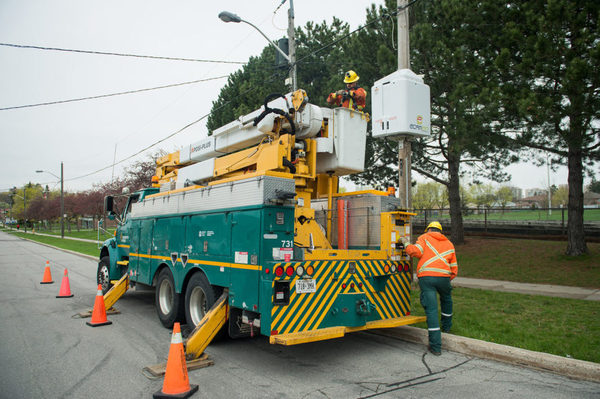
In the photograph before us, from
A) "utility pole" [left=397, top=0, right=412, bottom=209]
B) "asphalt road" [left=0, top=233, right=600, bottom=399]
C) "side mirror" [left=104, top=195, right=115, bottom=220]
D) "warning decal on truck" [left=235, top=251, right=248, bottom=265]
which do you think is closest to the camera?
"asphalt road" [left=0, top=233, right=600, bottom=399]

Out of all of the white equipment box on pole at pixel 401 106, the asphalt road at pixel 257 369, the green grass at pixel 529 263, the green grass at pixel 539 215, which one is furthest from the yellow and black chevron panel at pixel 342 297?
the green grass at pixel 539 215

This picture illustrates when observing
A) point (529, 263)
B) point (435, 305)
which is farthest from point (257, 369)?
point (529, 263)

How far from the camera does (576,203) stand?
13.0 m

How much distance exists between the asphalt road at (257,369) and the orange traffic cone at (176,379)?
0.16 meters

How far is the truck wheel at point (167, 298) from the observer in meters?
7.12

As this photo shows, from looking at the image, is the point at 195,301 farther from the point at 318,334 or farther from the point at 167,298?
the point at 318,334

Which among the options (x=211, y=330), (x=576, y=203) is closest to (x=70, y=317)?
(x=211, y=330)

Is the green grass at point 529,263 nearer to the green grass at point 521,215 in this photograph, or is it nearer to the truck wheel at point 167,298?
the green grass at point 521,215

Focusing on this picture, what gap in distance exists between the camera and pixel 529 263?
13.5 m

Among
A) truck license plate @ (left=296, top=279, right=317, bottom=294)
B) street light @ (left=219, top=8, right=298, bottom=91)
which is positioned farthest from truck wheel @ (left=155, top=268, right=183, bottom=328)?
street light @ (left=219, top=8, right=298, bottom=91)

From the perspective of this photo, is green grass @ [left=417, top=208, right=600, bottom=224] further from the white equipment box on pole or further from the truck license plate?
the truck license plate

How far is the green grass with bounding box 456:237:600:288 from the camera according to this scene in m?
11.3

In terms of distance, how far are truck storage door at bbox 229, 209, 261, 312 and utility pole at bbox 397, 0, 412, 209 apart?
4.42 metres

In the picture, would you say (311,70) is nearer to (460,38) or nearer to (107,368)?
(460,38)
